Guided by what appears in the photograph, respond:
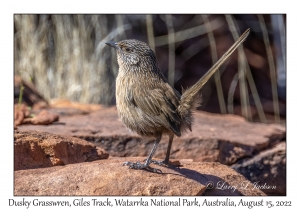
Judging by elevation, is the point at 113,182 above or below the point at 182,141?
below

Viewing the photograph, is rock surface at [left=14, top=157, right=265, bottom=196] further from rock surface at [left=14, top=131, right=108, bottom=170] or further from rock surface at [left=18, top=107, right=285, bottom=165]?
rock surface at [left=18, top=107, right=285, bottom=165]

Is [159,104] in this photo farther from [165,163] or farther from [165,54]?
[165,54]

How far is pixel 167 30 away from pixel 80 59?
2.26 meters

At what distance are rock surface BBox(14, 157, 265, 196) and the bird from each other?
0.78 ft

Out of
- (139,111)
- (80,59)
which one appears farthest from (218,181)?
(80,59)

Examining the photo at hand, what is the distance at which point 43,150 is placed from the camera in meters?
5.32

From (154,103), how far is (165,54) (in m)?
7.76

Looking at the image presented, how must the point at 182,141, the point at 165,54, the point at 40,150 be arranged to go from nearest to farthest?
the point at 40,150 < the point at 182,141 < the point at 165,54

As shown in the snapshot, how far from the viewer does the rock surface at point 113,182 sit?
4.55 metres

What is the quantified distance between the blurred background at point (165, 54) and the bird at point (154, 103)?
574cm

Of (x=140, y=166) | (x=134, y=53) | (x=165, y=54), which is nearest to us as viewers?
(x=140, y=166)

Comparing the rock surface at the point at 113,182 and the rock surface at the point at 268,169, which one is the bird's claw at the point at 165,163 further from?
the rock surface at the point at 268,169

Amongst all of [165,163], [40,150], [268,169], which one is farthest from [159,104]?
[268,169]

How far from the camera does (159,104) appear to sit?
210 inches
